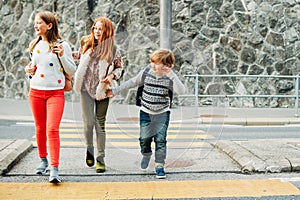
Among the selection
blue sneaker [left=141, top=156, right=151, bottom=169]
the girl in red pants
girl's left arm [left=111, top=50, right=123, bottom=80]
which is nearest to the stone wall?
blue sneaker [left=141, top=156, right=151, bottom=169]

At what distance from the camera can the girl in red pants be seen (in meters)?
4.12

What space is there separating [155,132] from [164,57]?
2.56 feet

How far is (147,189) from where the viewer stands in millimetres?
4059

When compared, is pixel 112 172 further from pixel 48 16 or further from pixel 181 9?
pixel 181 9

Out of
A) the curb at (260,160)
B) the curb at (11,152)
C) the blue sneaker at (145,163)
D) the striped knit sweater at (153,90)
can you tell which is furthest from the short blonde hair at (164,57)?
the curb at (11,152)

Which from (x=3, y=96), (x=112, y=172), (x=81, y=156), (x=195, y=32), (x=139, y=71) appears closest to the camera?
(x=139, y=71)

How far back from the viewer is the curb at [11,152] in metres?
4.61

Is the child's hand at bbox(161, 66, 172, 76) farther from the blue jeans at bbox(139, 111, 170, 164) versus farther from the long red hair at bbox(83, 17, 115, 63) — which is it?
the long red hair at bbox(83, 17, 115, 63)

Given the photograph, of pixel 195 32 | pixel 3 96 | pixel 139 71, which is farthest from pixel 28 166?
pixel 3 96

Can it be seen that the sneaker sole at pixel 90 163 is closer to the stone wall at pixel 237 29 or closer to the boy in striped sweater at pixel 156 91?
the boy in striped sweater at pixel 156 91

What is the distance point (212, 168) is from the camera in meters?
4.88

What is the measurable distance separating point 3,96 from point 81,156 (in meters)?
9.13

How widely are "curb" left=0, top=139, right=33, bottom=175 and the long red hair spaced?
1539mm

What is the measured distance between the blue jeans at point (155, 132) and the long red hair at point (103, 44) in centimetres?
65
